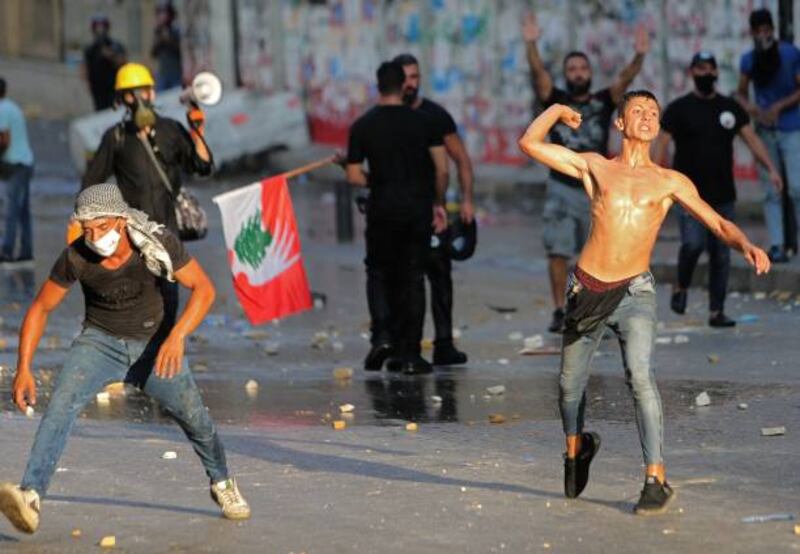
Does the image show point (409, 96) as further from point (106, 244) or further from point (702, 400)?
point (106, 244)

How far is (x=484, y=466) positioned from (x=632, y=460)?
0.62 m

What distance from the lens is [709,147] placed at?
47.8ft

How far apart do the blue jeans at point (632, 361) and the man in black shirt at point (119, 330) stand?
52.4 inches

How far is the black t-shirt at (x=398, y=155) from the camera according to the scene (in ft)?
42.3

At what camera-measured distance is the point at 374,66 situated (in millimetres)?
27156

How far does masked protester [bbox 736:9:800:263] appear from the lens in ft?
56.2

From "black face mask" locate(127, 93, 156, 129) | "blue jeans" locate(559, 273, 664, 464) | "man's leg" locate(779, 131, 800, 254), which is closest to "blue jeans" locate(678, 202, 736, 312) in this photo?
"man's leg" locate(779, 131, 800, 254)

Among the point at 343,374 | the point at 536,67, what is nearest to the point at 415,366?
the point at 343,374

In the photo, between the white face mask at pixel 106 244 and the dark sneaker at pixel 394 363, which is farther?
the dark sneaker at pixel 394 363

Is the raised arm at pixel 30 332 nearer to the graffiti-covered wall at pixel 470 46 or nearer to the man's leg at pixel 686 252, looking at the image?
the man's leg at pixel 686 252

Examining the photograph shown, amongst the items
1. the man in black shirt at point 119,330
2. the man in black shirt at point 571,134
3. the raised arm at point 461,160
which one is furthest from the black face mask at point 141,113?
the man in black shirt at point 119,330

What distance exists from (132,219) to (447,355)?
5.08m

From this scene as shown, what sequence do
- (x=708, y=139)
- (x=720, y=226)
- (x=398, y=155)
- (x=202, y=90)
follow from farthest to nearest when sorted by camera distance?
(x=708, y=139) → (x=202, y=90) → (x=398, y=155) → (x=720, y=226)

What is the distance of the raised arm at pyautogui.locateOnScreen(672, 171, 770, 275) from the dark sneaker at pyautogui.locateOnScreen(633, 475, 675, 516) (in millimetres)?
876
